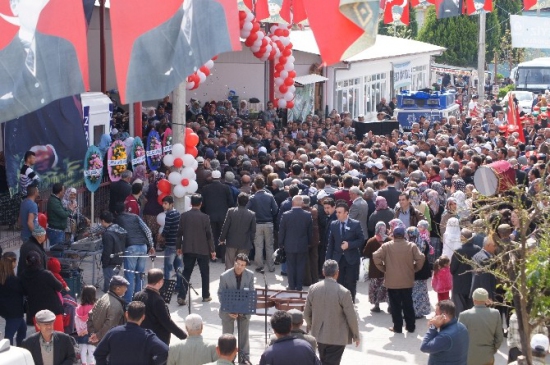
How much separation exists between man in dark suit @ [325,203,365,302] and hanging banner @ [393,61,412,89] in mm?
29792

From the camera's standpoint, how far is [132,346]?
9.22m

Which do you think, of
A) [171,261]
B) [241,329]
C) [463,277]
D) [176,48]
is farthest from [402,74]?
[241,329]

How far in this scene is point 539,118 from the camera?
30.3 meters

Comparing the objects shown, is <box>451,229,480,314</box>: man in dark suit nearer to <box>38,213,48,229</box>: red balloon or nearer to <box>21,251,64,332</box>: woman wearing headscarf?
<box>21,251,64,332</box>: woman wearing headscarf

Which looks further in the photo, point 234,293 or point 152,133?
point 152,133

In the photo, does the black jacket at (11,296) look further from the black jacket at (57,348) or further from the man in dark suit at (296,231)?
the man in dark suit at (296,231)

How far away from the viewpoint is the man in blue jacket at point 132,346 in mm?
9227

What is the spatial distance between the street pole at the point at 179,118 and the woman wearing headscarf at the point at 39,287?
5453 mm

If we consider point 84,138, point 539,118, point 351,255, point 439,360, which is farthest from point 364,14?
point 539,118

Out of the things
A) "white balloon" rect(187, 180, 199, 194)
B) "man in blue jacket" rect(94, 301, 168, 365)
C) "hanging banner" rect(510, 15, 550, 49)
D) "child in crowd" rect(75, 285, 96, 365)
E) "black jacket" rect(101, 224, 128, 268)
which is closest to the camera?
"man in blue jacket" rect(94, 301, 168, 365)

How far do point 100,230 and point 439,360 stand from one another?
278 inches

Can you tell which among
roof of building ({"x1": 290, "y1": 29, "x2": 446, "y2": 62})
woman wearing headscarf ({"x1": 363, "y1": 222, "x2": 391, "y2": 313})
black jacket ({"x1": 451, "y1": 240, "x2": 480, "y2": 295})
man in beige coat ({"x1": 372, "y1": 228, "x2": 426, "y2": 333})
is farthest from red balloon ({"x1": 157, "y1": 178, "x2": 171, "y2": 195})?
roof of building ({"x1": 290, "y1": 29, "x2": 446, "y2": 62})

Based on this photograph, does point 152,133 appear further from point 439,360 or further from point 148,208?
point 439,360

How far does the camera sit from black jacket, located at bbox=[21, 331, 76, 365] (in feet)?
31.6
